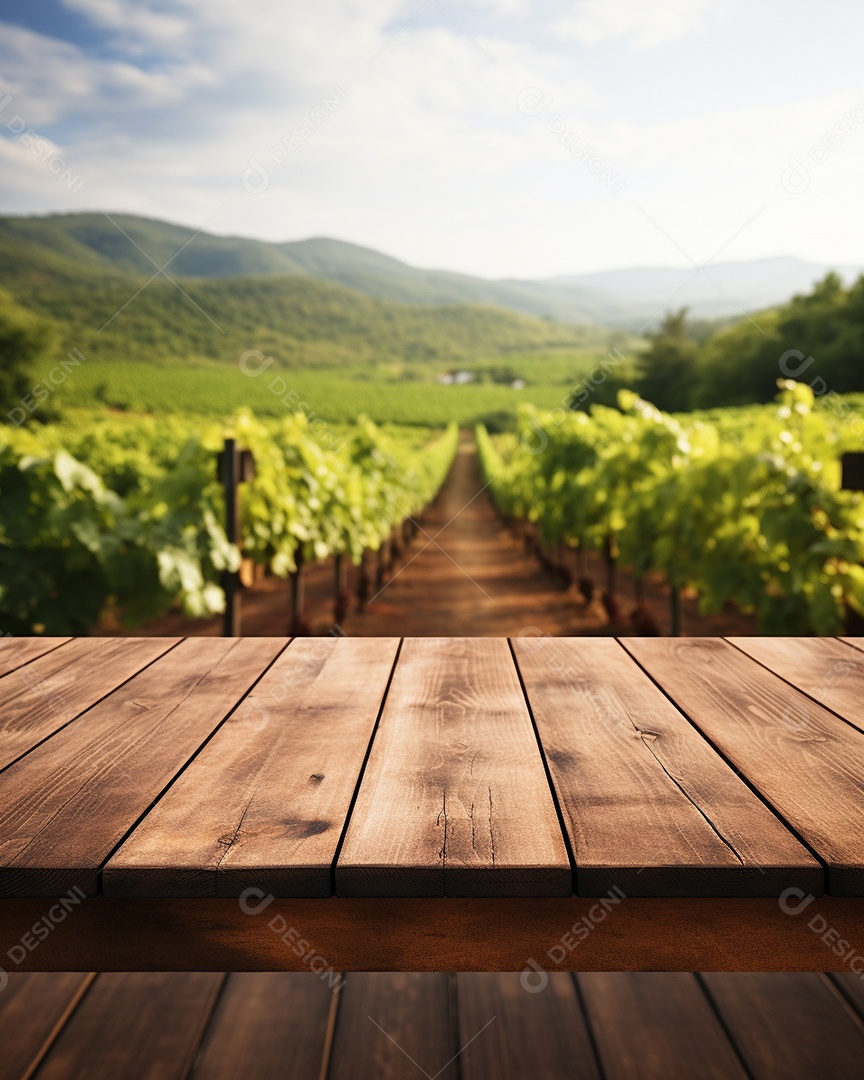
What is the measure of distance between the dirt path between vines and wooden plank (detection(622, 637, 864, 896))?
16.5 ft

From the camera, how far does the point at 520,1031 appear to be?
1.67m

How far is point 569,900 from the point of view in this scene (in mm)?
792

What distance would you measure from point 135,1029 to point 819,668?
1612 millimetres

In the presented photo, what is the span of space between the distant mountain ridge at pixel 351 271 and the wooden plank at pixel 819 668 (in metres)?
54.0

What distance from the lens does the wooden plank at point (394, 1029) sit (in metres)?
1.55

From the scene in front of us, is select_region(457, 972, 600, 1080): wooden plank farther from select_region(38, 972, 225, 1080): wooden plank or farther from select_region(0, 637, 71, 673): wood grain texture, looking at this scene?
select_region(0, 637, 71, 673): wood grain texture

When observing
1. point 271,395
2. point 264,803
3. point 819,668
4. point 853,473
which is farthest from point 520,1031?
point 271,395

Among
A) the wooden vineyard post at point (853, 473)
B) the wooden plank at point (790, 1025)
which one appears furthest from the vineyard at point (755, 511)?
the wooden plank at point (790, 1025)

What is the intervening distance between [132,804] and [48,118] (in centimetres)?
11691

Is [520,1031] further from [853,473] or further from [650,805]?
[853,473]

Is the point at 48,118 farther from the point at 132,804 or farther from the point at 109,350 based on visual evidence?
the point at 132,804

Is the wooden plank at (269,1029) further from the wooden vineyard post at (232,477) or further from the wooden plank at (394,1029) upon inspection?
the wooden vineyard post at (232,477)

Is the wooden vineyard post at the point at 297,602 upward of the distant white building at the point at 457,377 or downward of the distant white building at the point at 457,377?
downward

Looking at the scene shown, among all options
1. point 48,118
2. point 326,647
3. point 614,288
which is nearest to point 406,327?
point 48,118
